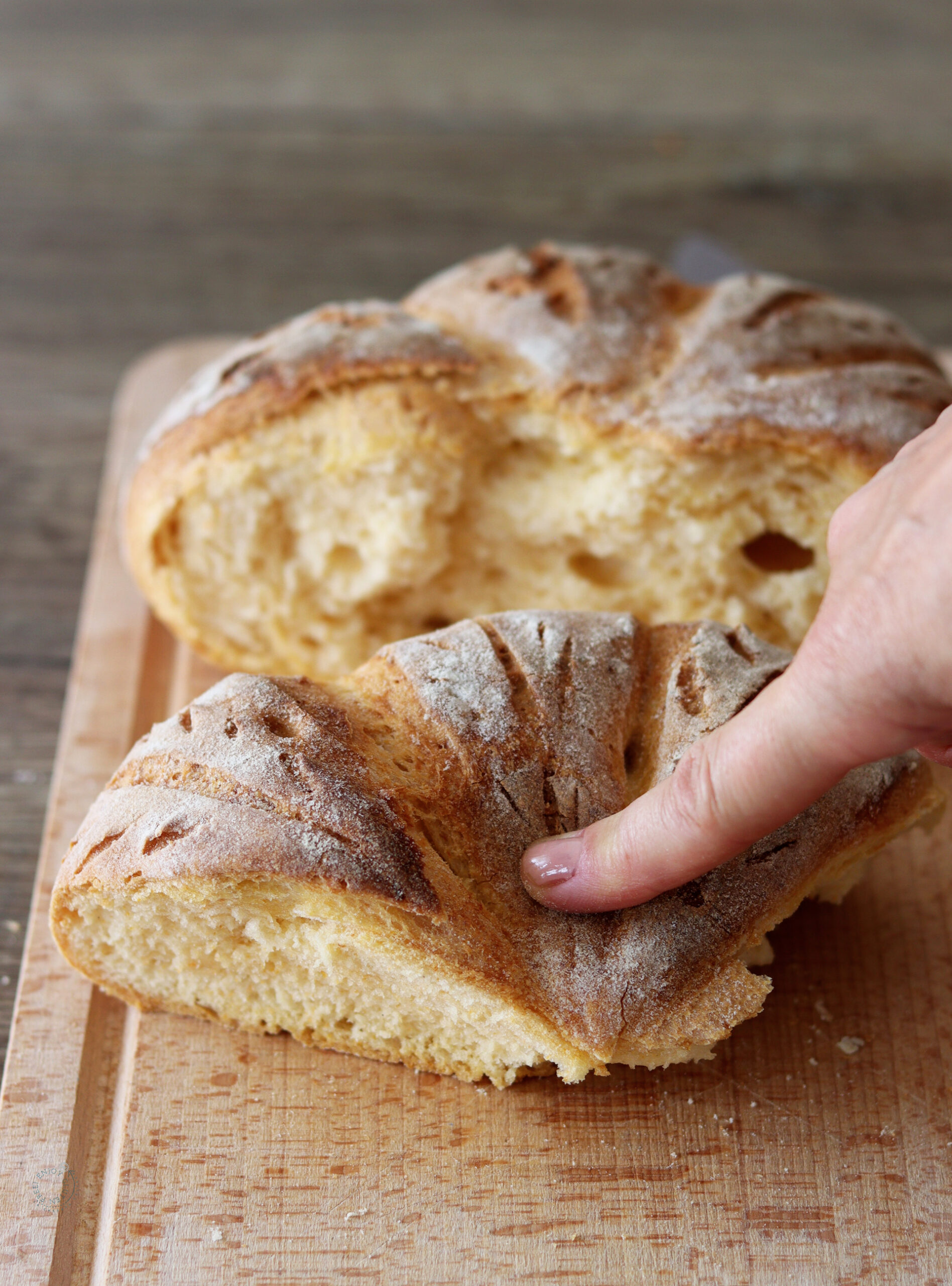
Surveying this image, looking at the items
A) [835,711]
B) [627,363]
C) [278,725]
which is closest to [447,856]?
[278,725]

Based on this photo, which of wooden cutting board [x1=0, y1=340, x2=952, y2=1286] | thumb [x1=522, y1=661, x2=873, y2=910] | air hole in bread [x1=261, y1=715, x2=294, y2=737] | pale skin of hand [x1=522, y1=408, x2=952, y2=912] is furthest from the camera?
air hole in bread [x1=261, y1=715, x2=294, y2=737]

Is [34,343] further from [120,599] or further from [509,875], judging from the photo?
[509,875]

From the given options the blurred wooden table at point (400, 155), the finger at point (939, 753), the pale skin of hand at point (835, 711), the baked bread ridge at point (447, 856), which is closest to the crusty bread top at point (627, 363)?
the baked bread ridge at point (447, 856)

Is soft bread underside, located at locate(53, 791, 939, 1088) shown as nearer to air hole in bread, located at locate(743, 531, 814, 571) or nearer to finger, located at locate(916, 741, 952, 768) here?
finger, located at locate(916, 741, 952, 768)

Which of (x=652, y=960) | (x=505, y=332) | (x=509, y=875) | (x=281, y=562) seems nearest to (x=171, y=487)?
(x=281, y=562)

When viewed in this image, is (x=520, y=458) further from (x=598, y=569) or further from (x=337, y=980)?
(x=337, y=980)

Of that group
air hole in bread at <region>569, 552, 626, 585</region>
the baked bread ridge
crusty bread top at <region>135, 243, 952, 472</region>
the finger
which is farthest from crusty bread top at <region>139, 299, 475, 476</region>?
the finger
